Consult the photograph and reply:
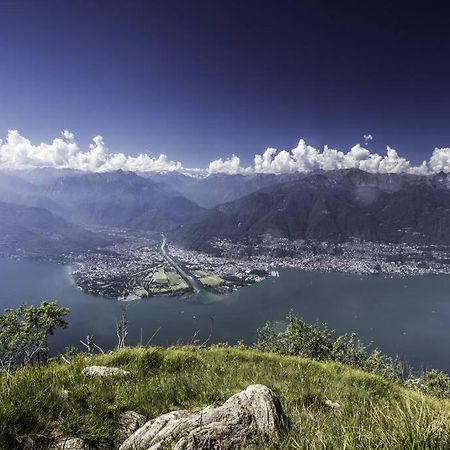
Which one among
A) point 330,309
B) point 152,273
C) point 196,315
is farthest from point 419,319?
point 152,273

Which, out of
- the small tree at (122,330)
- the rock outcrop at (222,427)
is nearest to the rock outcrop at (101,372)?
the small tree at (122,330)

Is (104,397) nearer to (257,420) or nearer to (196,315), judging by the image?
(257,420)

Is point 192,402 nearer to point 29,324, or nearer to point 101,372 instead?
point 101,372

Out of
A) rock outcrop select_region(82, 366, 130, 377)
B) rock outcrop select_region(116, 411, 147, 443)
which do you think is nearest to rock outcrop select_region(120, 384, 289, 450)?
rock outcrop select_region(116, 411, 147, 443)

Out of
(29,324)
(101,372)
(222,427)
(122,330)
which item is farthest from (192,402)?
(29,324)

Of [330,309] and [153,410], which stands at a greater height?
[153,410]

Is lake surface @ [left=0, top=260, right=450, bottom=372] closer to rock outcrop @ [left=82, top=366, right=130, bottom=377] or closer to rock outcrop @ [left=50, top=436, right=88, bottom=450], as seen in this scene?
rock outcrop @ [left=82, top=366, right=130, bottom=377]
